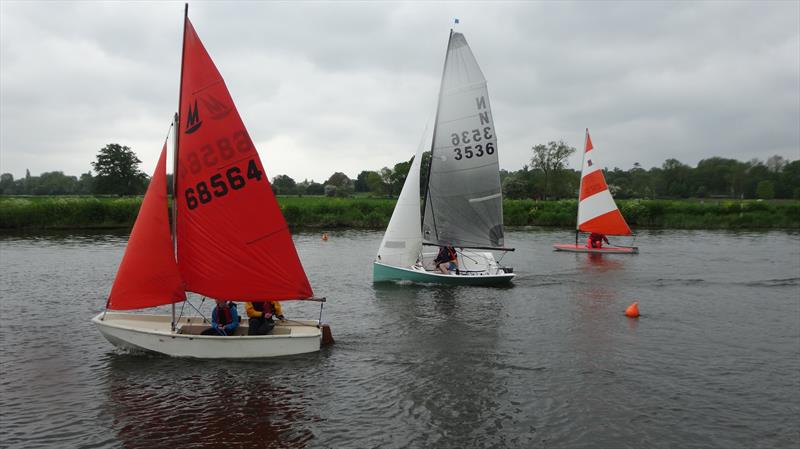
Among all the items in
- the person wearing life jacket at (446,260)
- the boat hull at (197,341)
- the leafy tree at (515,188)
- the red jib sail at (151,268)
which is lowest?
the boat hull at (197,341)

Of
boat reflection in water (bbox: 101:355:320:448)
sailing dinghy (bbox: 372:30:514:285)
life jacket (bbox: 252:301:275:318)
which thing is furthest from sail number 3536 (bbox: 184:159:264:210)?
sailing dinghy (bbox: 372:30:514:285)

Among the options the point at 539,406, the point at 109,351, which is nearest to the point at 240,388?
the point at 109,351

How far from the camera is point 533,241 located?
167ft

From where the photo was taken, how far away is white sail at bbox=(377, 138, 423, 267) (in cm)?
2642

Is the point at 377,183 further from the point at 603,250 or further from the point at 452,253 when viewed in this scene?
the point at 452,253

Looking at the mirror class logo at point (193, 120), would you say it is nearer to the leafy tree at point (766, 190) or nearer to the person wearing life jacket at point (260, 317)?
the person wearing life jacket at point (260, 317)

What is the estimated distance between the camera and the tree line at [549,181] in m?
95.4

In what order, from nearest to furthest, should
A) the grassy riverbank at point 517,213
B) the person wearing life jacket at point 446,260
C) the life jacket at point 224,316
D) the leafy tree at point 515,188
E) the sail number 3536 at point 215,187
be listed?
the sail number 3536 at point 215,187
the life jacket at point 224,316
the person wearing life jacket at point 446,260
the grassy riverbank at point 517,213
the leafy tree at point 515,188

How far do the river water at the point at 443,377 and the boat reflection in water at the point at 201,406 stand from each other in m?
0.05

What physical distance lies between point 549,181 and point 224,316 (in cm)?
10168

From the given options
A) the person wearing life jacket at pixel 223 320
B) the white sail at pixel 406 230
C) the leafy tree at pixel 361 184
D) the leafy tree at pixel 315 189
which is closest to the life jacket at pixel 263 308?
the person wearing life jacket at pixel 223 320

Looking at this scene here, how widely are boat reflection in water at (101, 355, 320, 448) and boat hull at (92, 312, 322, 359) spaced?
32 centimetres

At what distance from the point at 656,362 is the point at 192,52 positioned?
15383 mm

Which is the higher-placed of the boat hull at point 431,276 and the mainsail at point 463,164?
the mainsail at point 463,164
